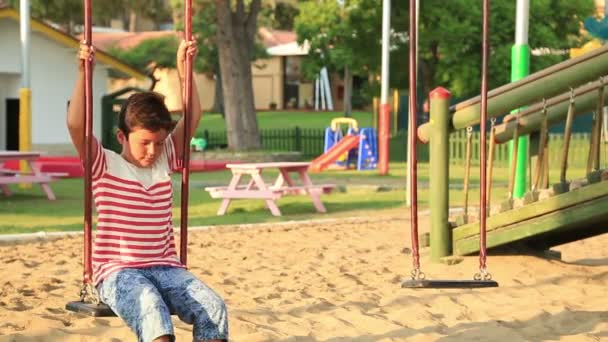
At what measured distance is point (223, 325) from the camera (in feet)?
17.3

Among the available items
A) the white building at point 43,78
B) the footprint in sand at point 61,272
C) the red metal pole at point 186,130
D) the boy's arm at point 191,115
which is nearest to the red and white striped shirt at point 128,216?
Answer: the red metal pole at point 186,130

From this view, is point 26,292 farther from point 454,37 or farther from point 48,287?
point 454,37

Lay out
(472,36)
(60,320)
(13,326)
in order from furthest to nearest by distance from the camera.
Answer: (472,36) < (60,320) < (13,326)

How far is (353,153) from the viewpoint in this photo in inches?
1194

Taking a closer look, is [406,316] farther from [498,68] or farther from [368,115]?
[368,115]

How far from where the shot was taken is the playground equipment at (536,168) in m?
9.54

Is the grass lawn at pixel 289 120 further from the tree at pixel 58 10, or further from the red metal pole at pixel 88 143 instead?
the red metal pole at pixel 88 143

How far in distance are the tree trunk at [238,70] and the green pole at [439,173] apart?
71.3ft

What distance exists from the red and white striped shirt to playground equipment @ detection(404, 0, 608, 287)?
14.2ft

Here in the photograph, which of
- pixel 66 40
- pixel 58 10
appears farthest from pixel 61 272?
pixel 58 10

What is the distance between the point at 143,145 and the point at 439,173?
5249mm

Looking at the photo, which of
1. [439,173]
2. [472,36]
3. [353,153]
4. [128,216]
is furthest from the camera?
[472,36]

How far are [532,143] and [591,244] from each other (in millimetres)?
2344

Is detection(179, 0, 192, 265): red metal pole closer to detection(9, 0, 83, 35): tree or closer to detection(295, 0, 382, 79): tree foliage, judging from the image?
detection(295, 0, 382, 79): tree foliage
